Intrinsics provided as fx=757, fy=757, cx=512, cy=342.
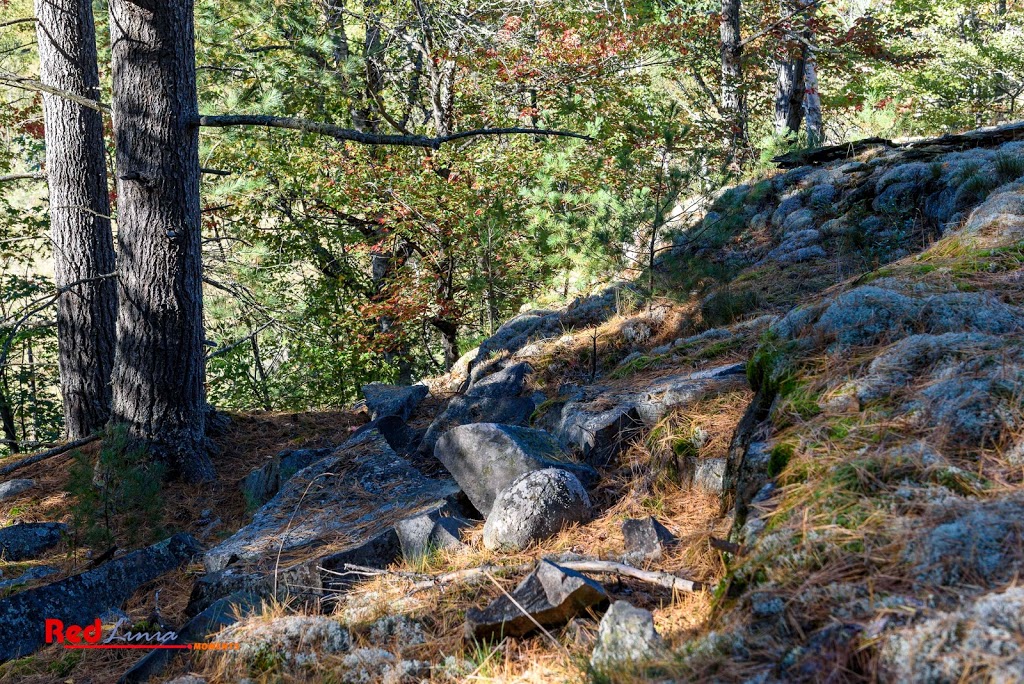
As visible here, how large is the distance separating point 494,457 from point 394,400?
8.55ft

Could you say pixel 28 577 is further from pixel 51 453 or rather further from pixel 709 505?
pixel 709 505

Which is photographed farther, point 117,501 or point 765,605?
point 117,501

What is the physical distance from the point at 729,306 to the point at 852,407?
2368 millimetres

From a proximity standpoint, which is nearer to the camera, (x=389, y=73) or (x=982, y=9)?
(x=389, y=73)

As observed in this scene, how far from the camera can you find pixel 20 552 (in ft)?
15.8

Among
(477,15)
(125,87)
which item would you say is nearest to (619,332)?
(125,87)

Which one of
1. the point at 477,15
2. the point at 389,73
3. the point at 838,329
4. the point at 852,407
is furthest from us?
the point at 389,73

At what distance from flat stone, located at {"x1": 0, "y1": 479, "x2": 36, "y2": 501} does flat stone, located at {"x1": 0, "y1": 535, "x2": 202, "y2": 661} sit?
2.64 m

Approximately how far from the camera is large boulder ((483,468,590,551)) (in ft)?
10.1

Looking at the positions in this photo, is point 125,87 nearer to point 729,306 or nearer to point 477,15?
point 729,306

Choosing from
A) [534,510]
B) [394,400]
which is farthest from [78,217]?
[534,510]

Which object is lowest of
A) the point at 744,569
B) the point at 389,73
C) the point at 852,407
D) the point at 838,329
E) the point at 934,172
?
the point at 744,569

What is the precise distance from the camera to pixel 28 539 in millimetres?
4895

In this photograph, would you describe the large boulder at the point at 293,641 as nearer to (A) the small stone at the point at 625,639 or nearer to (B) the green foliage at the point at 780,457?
(A) the small stone at the point at 625,639
